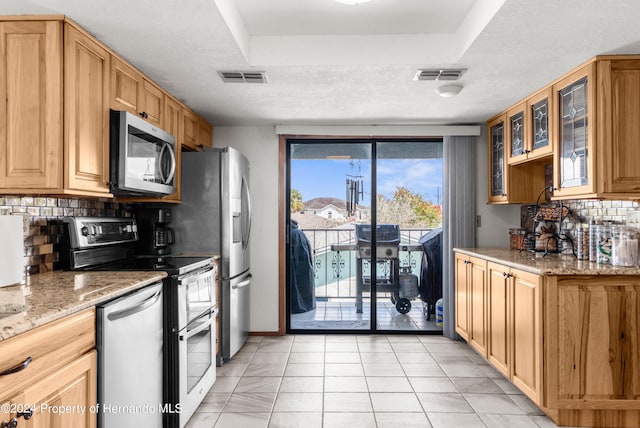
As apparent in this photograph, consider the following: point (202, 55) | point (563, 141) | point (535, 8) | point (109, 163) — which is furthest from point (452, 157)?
point (109, 163)

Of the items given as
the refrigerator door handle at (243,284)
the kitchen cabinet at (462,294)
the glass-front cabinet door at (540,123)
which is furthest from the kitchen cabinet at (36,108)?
the kitchen cabinet at (462,294)

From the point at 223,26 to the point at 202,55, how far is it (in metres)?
0.41

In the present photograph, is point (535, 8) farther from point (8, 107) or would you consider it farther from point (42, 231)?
point (42, 231)

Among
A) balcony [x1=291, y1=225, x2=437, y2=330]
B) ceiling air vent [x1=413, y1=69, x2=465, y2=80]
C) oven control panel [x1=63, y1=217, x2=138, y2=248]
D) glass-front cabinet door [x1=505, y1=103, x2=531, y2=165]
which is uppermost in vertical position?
ceiling air vent [x1=413, y1=69, x2=465, y2=80]

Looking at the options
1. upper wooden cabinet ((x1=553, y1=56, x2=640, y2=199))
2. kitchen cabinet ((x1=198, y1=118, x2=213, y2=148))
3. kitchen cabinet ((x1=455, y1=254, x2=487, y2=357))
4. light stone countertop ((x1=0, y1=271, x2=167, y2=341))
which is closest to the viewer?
light stone countertop ((x1=0, y1=271, x2=167, y2=341))

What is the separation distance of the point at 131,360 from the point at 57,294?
0.44 meters

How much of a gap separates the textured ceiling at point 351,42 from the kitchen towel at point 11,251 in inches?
37.9

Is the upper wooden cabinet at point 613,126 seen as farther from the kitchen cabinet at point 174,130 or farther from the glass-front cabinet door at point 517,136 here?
the kitchen cabinet at point 174,130

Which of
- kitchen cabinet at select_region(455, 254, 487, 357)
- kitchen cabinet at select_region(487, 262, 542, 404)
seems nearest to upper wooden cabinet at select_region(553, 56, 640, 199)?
kitchen cabinet at select_region(487, 262, 542, 404)

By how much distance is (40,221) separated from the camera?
226cm

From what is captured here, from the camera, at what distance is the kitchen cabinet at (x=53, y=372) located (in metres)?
1.18

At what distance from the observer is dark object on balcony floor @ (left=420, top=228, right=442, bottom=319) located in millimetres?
4398

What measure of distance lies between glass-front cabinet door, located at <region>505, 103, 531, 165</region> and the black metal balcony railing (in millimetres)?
1194

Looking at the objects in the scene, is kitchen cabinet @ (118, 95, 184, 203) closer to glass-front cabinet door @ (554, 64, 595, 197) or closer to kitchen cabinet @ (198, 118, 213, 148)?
kitchen cabinet @ (198, 118, 213, 148)
